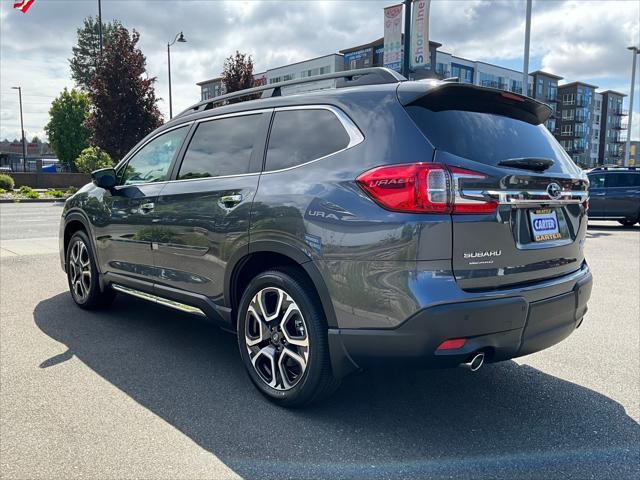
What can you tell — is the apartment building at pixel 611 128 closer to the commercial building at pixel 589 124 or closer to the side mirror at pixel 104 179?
the commercial building at pixel 589 124

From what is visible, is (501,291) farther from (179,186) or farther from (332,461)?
(179,186)

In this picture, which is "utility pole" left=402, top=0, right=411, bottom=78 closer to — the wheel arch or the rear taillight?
the wheel arch

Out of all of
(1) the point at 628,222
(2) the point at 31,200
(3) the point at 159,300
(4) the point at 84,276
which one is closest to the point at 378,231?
(3) the point at 159,300

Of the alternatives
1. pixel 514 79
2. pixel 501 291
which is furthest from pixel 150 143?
pixel 514 79

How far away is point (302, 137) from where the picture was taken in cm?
332

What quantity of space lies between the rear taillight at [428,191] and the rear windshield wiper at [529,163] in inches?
11.5

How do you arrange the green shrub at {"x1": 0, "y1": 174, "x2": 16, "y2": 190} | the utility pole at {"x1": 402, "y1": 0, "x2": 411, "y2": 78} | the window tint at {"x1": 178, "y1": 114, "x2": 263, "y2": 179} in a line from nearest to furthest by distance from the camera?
the window tint at {"x1": 178, "y1": 114, "x2": 263, "y2": 179}, the utility pole at {"x1": 402, "y1": 0, "x2": 411, "y2": 78}, the green shrub at {"x1": 0, "y1": 174, "x2": 16, "y2": 190}

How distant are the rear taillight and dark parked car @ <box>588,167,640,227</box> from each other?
1639cm

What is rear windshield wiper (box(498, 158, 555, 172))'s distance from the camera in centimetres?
291

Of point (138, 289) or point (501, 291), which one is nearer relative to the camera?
point (501, 291)

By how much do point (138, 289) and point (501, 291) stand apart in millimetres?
3001

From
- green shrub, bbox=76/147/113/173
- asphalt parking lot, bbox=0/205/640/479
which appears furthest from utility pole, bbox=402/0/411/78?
green shrub, bbox=76/147/113/173

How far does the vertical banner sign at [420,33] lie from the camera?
50.5 ft

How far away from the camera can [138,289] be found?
454cm
